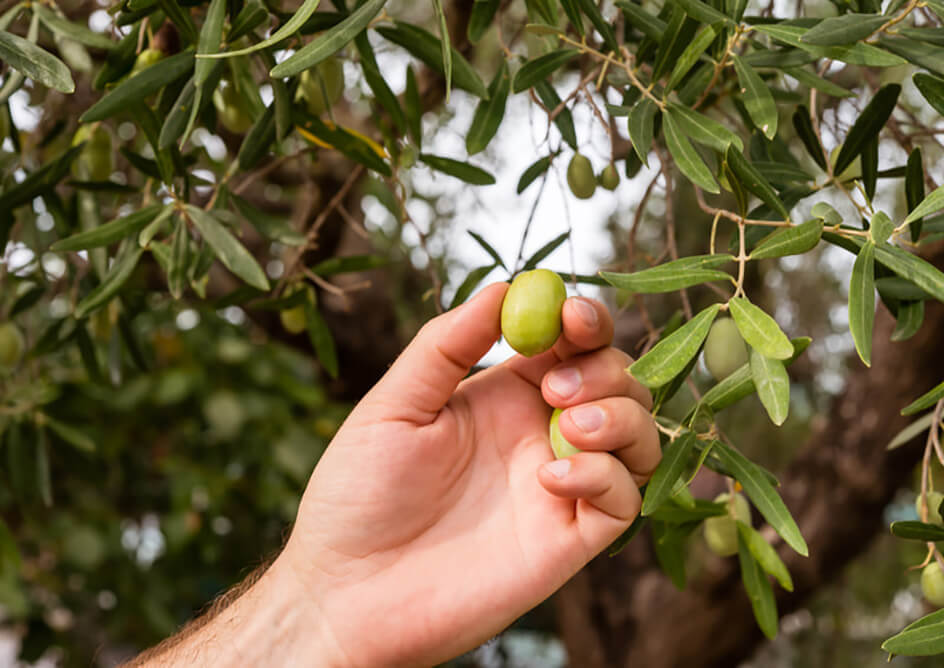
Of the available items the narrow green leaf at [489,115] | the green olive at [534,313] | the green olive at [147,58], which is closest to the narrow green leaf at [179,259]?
the green olive at [147,58]

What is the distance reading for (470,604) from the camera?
107 centimetres

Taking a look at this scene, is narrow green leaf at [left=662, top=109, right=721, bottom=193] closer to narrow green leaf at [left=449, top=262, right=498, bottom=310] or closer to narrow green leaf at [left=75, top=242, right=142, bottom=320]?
narrow green leaf at [left=449, top=262, right=498, bottom=310]

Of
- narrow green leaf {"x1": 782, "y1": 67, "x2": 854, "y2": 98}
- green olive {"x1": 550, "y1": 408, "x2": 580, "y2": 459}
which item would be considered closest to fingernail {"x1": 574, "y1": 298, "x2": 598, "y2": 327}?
green olive {"x1": 550, "y1": 408, "x2": 580, "y2": 459}

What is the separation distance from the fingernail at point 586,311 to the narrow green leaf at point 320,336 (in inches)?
27.2

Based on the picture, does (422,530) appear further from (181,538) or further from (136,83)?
(181,538)

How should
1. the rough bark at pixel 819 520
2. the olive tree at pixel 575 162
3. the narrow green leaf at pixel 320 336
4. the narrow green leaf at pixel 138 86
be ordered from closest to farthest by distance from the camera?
1. the olive tree at pixel 575 162
2. the narrow green leaf at pixel 138 86
3. the narrow green leaf at pixel 320 336
4. the rough bark at pixel 819 520

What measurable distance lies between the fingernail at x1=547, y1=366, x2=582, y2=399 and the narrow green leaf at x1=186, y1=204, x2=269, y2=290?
44 centimetres

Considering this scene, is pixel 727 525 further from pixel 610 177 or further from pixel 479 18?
pixel 479 18

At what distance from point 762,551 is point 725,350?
11.5 inches

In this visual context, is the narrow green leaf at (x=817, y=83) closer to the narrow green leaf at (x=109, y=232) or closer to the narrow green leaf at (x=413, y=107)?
the narrow green leaf at (x=413, y=107)

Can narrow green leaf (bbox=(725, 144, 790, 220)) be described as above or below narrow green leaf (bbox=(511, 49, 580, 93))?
below

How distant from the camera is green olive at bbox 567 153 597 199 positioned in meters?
1.28

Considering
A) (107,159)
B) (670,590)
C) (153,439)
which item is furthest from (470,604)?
(153,439)

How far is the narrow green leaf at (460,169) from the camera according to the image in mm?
1271
